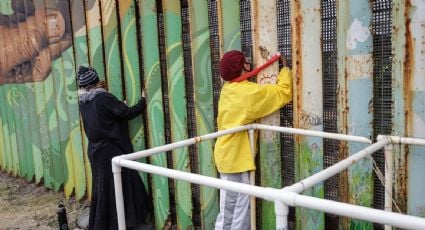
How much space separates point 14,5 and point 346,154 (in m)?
4.82

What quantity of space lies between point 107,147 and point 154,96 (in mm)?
636

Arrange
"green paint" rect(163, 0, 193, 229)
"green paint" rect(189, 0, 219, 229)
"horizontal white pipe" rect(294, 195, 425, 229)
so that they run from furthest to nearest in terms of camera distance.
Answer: "green paint" rect(163, 0, 193, 229) < "green paint" rect(189, 0, 219, 229) < "horizontal white pipe" rect(294, 195, 425, 229)

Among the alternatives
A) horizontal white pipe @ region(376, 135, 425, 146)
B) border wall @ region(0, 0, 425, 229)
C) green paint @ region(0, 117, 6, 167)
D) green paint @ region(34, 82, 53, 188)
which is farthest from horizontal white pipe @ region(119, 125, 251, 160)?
green paint @ region(0, 117, 6, 167)

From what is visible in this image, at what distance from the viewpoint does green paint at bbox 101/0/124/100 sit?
4230 mm

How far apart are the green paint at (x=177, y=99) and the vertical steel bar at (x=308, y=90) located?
1113 millimetres

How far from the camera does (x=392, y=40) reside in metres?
2.49

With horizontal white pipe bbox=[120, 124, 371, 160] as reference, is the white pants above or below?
below

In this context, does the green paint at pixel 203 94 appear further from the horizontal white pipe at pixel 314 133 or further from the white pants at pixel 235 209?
the horizontal white pipe at pixel 314 133

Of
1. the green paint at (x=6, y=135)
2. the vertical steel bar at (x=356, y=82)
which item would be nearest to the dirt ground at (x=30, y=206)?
the green paint at (x=6, y=135)

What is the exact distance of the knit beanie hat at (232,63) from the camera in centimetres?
310

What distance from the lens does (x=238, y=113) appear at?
3.14 meters

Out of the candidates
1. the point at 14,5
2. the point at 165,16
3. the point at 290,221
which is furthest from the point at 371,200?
the point at 14,5

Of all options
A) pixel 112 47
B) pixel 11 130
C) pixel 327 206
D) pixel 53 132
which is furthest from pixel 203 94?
pixel 11 130

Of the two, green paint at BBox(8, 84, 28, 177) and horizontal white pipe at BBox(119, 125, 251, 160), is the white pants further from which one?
green paint at BBox(8, 84, 28, 177)
